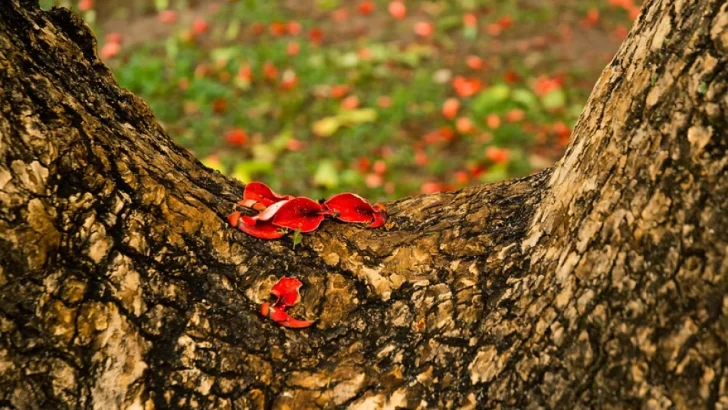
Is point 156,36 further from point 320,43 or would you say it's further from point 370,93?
point 370,93

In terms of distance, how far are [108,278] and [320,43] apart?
461cm

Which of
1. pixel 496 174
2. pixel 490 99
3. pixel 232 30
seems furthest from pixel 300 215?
pixel 232 30

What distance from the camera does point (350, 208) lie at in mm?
1677

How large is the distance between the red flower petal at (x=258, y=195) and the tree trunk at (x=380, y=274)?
102 mm

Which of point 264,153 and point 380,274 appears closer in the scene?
point 380,274

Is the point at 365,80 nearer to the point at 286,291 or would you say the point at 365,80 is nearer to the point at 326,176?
the point at 326,176

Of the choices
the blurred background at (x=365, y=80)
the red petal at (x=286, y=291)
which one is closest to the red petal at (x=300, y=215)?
the red petal at (x=286, y=291)

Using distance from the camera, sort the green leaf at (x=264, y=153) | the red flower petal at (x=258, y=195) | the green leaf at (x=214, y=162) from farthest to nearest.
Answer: the green leaf at (x=264, y=153)
the green leaf at (x=214, y=162)
the red flower petal at (x=258, y=195)

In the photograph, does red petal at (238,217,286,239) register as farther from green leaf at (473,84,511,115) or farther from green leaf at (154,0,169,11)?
green leaf at (154,0,169,11)

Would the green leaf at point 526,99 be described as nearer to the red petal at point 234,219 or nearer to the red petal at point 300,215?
the red petal at point 300,215

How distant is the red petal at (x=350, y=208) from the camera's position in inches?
65.1

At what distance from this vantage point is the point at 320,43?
568 cm

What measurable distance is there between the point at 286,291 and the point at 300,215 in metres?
0.22

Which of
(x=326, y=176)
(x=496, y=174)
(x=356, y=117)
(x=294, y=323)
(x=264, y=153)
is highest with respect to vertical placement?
(x=356, y=117)
